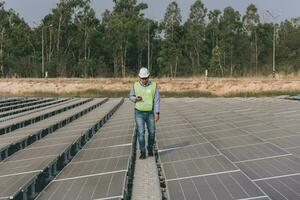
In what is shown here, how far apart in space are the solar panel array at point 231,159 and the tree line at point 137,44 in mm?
51734

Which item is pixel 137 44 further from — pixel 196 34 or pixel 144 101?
pixel 144 101

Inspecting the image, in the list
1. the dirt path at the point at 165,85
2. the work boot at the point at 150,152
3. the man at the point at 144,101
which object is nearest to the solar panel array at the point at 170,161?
the work boot at the point at 150,152

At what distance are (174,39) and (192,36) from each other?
2452 millimetres

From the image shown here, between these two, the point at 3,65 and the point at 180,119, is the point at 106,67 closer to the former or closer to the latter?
the point at 3,65

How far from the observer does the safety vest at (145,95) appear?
10.2 m

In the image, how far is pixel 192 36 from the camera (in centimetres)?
6994

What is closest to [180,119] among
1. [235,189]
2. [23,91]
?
[235,189]

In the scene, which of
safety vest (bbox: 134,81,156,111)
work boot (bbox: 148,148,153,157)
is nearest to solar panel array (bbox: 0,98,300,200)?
work boot (bbox: 148,148,153,157)

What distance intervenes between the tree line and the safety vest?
54.9 m

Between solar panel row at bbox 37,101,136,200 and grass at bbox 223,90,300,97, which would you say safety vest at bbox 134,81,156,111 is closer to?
solar panel row at bbox 37,101,136,200

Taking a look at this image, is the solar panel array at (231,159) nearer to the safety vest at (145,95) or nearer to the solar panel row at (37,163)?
the safety vest at (145,95)

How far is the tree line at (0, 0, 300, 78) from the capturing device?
66.8m

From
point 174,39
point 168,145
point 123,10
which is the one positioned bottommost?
point 168,145

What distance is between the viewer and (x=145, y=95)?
33.6 feet
